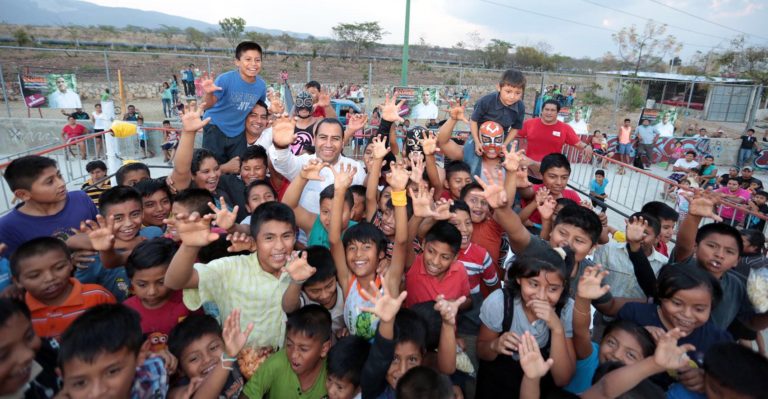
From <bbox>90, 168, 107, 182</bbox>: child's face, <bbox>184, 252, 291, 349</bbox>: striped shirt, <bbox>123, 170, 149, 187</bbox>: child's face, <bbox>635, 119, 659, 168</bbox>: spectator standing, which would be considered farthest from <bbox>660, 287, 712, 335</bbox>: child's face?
<bbox>635, 119, 659, 168</bbox>: spectator standing

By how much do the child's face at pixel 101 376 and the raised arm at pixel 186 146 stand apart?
2.17 meters

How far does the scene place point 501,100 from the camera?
16.3ft

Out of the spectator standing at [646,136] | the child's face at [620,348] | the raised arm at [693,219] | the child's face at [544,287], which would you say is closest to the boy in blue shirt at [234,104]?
the child's face at [544,287]

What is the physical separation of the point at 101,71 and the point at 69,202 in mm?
26219

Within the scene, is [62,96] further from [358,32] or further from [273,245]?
[358,32]

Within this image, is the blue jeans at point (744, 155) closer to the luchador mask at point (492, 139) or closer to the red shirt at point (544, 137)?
the red shirt at point (544, 137)

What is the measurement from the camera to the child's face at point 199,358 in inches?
91.2

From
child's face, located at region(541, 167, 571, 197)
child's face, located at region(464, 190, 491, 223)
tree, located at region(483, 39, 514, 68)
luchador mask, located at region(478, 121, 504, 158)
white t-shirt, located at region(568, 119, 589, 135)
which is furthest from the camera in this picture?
tree, located at region(483, 39, 514, 68)

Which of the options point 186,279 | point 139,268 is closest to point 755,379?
point 186,279

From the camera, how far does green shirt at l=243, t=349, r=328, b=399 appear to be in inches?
91.7

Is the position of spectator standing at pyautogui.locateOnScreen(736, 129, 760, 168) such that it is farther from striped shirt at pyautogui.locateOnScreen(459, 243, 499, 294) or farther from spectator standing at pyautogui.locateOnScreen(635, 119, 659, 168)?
striped shirt at pyautogui.locateOnScreen(459, 243, 499, 294)

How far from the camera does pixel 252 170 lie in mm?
4285

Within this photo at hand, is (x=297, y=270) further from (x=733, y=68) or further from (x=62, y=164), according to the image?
(x=733, y=68)

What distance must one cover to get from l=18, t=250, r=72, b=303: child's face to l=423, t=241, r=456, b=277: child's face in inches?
86.6
